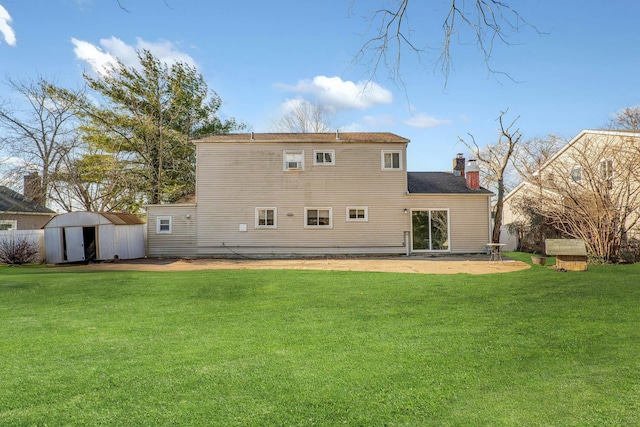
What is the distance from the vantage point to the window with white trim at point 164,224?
17656 millimetres

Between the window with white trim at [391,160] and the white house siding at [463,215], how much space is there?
160cm

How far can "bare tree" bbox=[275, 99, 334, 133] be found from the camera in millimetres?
29219

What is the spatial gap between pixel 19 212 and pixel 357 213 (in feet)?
65.1

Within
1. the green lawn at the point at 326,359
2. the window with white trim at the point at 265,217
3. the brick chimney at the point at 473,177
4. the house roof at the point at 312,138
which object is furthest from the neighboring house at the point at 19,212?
the brick chimney at the point at 473,177

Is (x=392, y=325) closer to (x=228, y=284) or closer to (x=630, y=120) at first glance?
(x=228, y=284)

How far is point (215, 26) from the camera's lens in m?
5.22

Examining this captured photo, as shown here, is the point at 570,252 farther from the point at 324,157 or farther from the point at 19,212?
the point at 19,212

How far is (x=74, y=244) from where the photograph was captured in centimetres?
1587

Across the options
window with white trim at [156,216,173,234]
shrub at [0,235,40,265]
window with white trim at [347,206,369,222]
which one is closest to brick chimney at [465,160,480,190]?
window with white trim at [347,206,369,222]

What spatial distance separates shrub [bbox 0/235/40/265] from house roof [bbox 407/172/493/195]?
1716 centimetres

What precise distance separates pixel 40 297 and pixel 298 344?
6.37 metres

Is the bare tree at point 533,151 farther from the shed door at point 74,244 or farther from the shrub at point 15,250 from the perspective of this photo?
the shrub at point 15,250

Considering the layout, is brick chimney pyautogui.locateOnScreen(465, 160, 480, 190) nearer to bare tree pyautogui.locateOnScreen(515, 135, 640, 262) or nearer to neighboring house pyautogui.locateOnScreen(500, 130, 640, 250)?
neighboring house pyautogui.locateOnScreen(500, 130, 640, 250)

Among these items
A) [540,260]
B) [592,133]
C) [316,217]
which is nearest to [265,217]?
[316,217]
